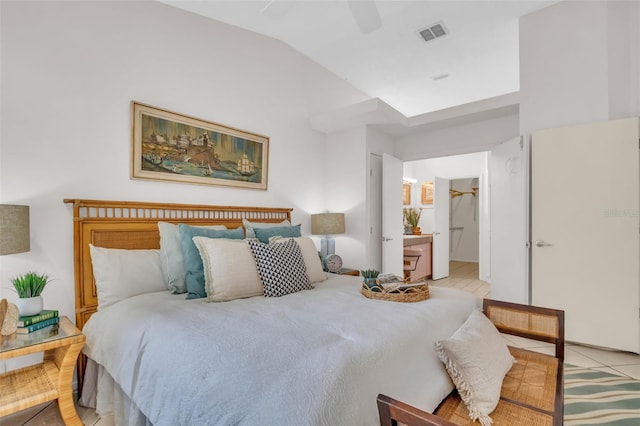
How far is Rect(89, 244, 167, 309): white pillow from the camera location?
204cm

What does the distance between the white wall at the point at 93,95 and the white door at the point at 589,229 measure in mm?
2990

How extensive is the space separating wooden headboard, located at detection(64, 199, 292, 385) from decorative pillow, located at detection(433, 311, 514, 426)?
7.43 ft

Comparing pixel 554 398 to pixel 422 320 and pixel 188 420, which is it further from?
pixel 188 420

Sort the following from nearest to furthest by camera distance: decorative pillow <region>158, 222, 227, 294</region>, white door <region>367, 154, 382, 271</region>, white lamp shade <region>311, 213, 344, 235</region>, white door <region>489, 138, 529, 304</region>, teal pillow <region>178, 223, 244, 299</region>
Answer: teal pillow <region>178, 223, 244, 299</region>, decorative pillow <region>158, 222, 227, 294</region>, white door <region>489, 138, 529, 304</region>, white lamp shade <region>311, 213, 344, 235</region>, white door <region>367, 154, 382, 271</region>

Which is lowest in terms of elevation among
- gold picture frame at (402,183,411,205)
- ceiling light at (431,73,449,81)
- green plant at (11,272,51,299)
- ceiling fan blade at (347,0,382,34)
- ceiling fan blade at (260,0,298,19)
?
green plant at (11,272,51,299)

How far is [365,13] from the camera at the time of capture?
2193 millimetres

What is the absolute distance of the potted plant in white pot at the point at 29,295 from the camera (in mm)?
1710

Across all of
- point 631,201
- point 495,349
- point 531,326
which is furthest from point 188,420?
point 631,201

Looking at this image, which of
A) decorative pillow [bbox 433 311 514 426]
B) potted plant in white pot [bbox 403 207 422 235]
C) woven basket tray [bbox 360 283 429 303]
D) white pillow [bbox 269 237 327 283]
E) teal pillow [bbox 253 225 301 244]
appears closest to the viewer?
decorative pillow [bbox 433 311 514 426]

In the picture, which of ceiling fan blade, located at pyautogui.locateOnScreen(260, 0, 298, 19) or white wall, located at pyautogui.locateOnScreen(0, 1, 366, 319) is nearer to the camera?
white wall, located at pyautogui.locateOnScreen(0, 1, 366, 319)

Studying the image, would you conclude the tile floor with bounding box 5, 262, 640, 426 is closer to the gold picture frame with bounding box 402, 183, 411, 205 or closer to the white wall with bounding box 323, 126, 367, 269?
the white wall with bounding box 323, 126, 367, 269

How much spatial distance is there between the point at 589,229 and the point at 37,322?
14.1 ft

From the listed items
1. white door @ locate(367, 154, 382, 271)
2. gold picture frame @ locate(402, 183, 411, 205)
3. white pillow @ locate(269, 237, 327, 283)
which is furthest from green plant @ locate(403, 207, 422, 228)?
white pillow @ locate(269, 237, 327, 283)

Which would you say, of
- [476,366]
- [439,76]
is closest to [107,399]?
[476,366]
